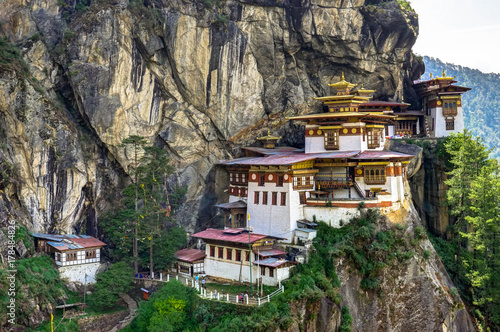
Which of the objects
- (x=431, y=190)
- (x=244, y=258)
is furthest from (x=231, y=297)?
(x=431, y=190)

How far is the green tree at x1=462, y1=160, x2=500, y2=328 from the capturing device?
127 feet

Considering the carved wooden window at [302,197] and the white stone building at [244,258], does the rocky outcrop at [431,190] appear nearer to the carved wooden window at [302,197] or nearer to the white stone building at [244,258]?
the carved wooden window at [302,197]

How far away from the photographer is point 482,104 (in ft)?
378

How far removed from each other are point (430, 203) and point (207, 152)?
70.4 feet

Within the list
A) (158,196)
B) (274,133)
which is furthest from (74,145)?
(274,133)

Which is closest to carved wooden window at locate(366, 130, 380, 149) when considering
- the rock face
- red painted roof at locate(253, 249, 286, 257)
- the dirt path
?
the rock face

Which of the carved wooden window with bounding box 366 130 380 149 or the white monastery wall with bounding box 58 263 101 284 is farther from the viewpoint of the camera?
the carved wooden window with bounding box 366 130 380 149

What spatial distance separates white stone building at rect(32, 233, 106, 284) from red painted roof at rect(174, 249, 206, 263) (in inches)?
225

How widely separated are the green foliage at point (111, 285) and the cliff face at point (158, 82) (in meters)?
6.21

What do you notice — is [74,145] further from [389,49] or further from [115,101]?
[389,49]

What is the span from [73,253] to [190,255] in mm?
8284

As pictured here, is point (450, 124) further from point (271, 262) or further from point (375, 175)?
point (271, 262)

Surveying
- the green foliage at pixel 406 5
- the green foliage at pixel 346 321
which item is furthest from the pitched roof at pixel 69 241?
the green foliage at pixel 406 5

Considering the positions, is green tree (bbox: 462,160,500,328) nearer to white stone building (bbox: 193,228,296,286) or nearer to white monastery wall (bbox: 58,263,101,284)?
white stone building (bbox: 193,228,296,286)
